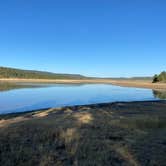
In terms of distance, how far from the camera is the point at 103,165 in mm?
6418

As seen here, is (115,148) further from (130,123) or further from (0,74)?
(0,74)

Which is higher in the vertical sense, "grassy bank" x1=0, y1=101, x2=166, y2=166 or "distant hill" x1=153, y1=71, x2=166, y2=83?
"distant hill" x1=153, y1=71, x2=166, y2=83

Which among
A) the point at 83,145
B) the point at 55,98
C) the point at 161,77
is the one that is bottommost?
the point at 55,98

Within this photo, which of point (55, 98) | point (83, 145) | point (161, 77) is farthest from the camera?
point (161, 77)

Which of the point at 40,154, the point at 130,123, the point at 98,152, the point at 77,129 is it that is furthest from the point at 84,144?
the point at 130,123

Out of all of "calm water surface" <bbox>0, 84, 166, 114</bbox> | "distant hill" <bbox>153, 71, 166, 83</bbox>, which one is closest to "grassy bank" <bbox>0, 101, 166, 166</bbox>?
"calm water surface" <bbox>0, 84, 166, 114</bbox>

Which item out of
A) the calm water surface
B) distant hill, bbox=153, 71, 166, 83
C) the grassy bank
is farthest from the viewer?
distant hill, bbox=153, 71, 166, 83

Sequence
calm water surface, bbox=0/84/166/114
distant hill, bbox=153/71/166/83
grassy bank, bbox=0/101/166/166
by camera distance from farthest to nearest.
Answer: distant hill, bbox=153/71/166/83 < calm water surface, bbox=0/84/166/114 < grassy bank, bbox=0/101/166/166

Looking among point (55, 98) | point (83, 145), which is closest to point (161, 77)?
point (55, 98)

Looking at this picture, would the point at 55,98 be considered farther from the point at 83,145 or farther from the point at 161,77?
the point at 161,77

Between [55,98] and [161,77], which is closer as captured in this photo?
[55,98]

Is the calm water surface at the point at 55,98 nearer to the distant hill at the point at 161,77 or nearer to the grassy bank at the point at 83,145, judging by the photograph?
the grassy bank at the point at 83,145

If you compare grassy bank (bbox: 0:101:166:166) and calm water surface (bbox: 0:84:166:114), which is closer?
grassy bank (bbox: 0:101:166:166)

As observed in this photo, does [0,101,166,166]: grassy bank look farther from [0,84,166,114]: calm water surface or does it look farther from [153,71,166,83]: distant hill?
[153,71,166,83]: distant hill
